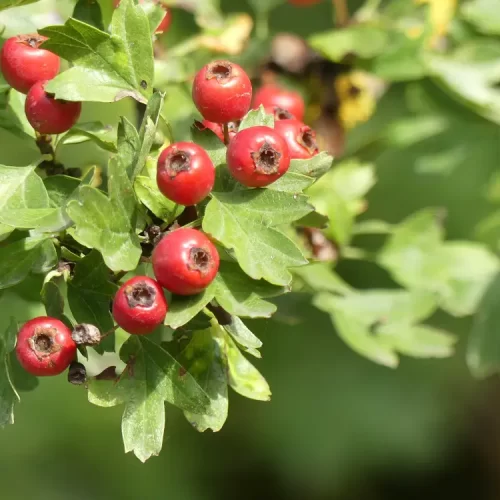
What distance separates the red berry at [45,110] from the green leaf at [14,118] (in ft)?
0.28

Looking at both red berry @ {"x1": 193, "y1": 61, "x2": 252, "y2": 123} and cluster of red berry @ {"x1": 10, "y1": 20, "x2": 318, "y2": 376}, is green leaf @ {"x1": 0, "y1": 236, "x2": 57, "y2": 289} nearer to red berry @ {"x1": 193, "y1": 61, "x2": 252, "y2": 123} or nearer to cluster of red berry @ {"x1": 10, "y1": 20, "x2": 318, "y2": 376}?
cluster of red berry @ {"x1": 10, "y1": 20, "x2": 318, "y2": 376}

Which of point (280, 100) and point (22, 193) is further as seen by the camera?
point (280, 100)

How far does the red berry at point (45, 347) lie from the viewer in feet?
2.40

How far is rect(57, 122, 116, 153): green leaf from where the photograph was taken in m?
0.84

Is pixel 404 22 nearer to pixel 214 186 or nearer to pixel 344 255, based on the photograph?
pixel 344 255

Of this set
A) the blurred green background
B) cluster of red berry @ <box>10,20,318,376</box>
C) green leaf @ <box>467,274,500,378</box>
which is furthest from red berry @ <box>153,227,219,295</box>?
the blurred green background

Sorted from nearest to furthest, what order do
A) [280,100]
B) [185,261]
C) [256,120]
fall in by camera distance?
[185,261] < [256,120] < [280,100]

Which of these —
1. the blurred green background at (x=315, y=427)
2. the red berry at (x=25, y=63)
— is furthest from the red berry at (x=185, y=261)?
the blurred green background at (x=315, y=427)

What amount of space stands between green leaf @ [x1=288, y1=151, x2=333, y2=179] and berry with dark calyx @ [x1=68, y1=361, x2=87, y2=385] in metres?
0.27

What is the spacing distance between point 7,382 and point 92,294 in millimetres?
113

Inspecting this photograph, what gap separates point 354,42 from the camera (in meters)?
1.30

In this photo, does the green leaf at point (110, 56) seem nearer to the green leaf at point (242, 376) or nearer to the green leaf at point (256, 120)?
the green leaf at point (256, 120)

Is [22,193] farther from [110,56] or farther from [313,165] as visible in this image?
[313,165]

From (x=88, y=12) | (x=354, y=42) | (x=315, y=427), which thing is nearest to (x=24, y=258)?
(x=88, y=12)
